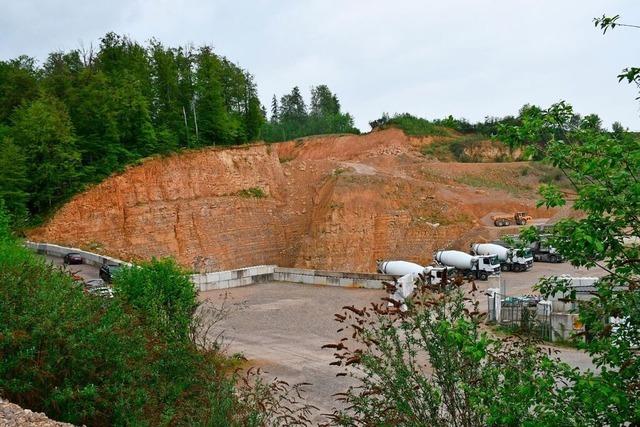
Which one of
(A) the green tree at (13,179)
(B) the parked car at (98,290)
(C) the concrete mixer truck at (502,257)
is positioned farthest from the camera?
(C) the concrete mixer truck at (502,257)

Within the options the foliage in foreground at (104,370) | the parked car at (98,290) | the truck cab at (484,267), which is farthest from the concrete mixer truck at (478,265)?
the foliage in foreground at (104,370)

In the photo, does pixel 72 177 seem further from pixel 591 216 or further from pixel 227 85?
pixel 591 216

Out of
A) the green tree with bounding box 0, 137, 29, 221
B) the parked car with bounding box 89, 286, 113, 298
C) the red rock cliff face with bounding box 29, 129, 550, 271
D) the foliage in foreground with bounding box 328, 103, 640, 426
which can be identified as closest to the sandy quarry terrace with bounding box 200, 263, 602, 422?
the parked car with bounding box 89, 286, 113, 298

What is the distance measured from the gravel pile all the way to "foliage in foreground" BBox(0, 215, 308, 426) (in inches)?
29.6

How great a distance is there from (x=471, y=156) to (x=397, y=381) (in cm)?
7121

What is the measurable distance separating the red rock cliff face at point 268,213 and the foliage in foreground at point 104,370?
29878mm

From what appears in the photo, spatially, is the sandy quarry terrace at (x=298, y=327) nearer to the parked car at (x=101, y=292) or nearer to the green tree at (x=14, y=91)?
the parked car at (x=101, y=292)

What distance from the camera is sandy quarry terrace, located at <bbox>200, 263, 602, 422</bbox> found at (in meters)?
19.4

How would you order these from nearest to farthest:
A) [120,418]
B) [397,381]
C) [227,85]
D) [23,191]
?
[397,381] < [120,418] < [23,191] < [227,85]

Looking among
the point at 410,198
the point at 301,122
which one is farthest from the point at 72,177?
the point at 301,122

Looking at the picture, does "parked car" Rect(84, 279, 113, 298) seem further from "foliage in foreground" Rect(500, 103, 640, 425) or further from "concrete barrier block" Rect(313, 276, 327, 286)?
"concrete barrier block" Rect(313, 276, 327, 286)

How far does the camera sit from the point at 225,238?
46.2m

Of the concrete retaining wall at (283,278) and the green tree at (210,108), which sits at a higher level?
the green tree at (210,108)

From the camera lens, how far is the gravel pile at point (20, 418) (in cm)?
826
